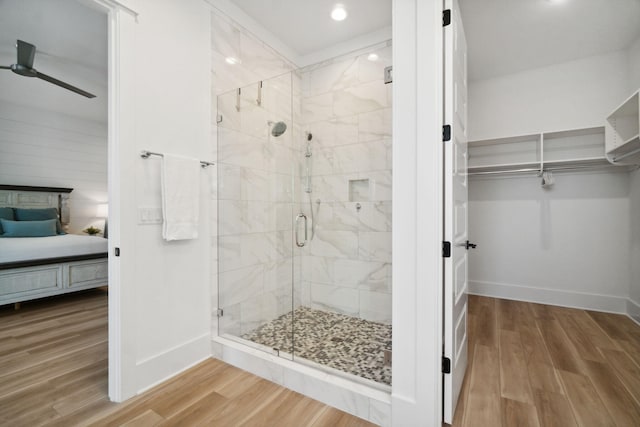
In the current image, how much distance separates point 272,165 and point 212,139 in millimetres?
535

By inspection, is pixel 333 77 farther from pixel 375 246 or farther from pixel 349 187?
pixel 375 246

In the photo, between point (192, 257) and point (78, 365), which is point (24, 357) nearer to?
point (78, 365)

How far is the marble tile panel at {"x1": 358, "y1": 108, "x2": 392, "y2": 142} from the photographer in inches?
107

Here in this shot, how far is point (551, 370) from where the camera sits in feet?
6.60

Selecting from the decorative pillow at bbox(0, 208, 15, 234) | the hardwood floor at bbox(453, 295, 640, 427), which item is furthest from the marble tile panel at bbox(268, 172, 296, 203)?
the decorative pillow at bbox(0, 208, 15, 234)

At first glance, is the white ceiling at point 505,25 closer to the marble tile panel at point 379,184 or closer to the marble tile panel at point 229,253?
the marble tile panel at point 379,184

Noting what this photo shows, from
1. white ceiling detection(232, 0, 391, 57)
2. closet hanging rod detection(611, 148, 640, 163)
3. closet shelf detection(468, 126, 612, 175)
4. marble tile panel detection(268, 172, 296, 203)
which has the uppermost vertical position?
white ceiling detection(232, 0, 391, 57)

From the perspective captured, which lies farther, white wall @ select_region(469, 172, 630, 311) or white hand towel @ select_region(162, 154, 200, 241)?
white wall @ select_region(469, 172, 630, 311)

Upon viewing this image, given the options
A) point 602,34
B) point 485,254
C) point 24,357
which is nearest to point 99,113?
point 24,357

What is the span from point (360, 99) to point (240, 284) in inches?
83.8

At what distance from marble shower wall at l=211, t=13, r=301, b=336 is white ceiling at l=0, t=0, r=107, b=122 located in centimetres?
118

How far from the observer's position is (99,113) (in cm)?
507

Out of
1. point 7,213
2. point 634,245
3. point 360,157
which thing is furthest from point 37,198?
point 634,245

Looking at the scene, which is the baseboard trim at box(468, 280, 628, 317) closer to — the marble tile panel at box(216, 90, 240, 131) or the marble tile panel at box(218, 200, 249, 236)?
the marble tile panel at box(218, 200, 249, 236)
